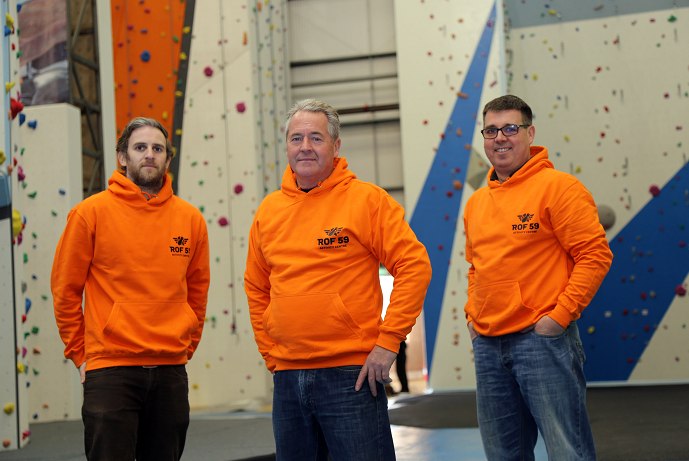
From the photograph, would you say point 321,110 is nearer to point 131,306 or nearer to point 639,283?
point 131,306

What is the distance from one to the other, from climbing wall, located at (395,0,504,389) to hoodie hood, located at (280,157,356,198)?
5128 mm

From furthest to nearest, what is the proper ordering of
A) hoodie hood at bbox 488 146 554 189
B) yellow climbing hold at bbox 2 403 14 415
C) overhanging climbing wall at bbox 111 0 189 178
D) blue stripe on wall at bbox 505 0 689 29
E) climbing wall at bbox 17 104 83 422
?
blue stripe on wall at bbox 505 0 689 29
overhanging climbing wall at bbox 111 0 189 178
climbing wall at bbox 17 104 83 422
yellow climbing hold at bbox 2 403 14 415
hoodie hood at bbox 488 146 554 189

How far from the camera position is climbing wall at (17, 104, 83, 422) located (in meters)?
5.07

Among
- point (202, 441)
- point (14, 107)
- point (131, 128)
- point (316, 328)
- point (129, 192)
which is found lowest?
point (202, 441)

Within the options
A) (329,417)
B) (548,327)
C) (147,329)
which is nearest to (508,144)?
(548,327)

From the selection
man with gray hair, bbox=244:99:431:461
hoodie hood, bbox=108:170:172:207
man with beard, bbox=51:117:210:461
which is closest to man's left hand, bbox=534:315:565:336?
man with gray hair, bbox=244:99:431:461

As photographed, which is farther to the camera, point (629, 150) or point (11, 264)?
point (629, 150)

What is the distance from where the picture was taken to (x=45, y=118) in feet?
16.8

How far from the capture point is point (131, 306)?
2.09 metres

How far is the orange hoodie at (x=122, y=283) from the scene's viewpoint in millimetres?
2066

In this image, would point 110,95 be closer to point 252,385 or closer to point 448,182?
point 252,385

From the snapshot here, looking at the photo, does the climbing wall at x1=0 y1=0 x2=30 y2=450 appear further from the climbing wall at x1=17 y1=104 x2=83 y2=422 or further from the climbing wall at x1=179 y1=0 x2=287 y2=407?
the climbing wall at x1=179 y1=0 x2=287 y2=407

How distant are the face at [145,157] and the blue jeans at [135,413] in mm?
645

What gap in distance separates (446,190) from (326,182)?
530 centimetres
